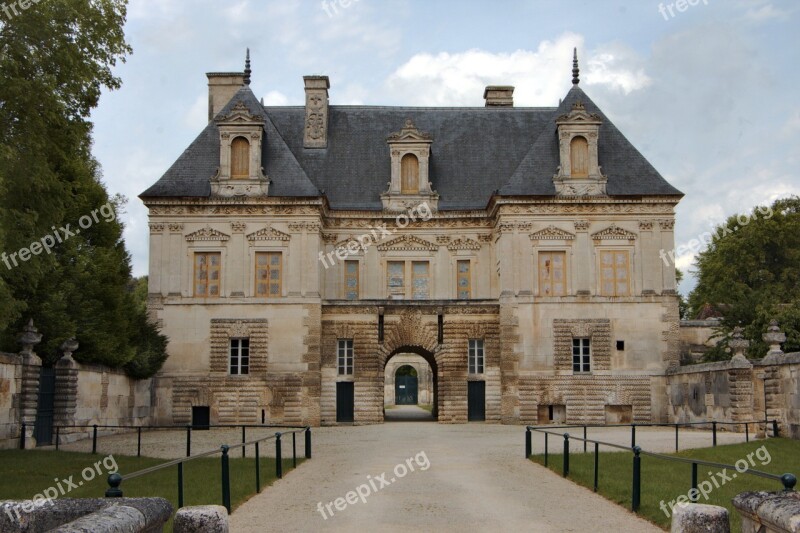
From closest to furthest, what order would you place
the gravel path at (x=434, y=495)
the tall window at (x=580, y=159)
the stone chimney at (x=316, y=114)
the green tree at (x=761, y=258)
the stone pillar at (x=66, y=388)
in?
1. the gravel path at (x=434, y=495)
2. the stone pillar at (x=66, y=388)
3. the tall window at (x=580, y=159)
4. the stone chimney at (x=316, y=114)
5. the green tree at (x=761, y=258)

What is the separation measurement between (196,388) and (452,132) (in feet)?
52.7

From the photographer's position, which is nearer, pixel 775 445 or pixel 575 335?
pixel 775 445

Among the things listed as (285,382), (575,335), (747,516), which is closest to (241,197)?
(285,382)

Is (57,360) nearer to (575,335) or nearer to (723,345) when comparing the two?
(575,335)

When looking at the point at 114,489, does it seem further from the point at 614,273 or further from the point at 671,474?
the point at 614,273

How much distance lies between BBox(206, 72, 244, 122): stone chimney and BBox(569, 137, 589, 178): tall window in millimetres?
15388

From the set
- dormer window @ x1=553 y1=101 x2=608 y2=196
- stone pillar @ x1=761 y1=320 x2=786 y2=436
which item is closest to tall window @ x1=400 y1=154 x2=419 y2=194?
dormer window @ x1=553 y1=101 x2=608 y2=196

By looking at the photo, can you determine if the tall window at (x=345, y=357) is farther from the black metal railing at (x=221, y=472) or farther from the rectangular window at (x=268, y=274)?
the black metal railing at (x=221, y=472)

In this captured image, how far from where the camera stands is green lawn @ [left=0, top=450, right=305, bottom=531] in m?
12.9

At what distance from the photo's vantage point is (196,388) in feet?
110

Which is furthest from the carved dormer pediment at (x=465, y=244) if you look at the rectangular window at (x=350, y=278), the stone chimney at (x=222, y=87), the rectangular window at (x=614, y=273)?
the stone chimney at (x=222, y=87)

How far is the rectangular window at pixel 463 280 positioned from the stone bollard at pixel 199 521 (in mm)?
29236

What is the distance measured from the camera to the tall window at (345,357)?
34.4m

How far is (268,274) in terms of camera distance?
34250 millimetres
